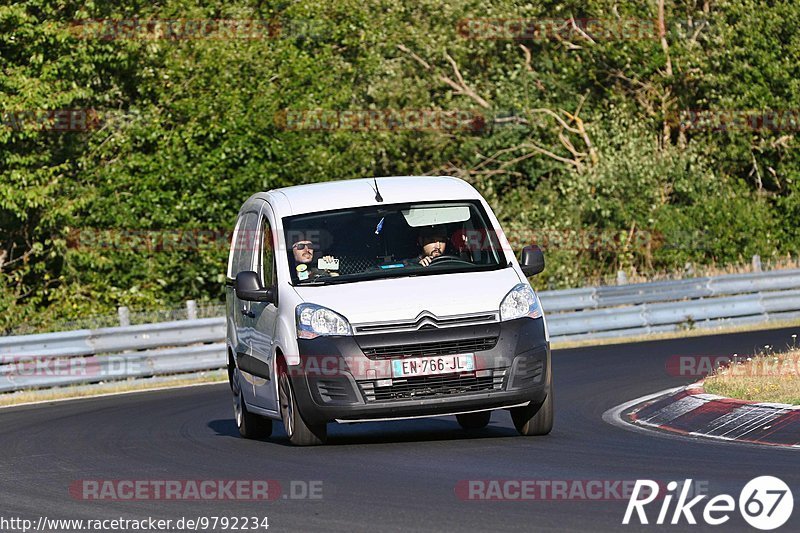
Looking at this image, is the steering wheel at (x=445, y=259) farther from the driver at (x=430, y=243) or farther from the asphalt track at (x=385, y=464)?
the asphalt track at (x=385, y=464)

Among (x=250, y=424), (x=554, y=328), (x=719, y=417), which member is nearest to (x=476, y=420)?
(x=250, y=424)

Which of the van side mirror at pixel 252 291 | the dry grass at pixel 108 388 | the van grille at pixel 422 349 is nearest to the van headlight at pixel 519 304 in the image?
the van grille at pixel 422 349

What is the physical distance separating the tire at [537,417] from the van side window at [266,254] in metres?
2.23

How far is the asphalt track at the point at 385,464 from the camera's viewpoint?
7.89 metres

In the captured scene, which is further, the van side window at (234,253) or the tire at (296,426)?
the van side window at (234,253)

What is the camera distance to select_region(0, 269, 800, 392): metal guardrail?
72.1 ft

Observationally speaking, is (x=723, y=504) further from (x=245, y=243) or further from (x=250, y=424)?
(x=245, y=243)

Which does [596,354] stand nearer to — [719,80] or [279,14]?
[719,80]

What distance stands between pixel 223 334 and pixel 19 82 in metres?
9.01

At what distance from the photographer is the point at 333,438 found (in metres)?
12.5

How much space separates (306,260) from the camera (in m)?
11.9

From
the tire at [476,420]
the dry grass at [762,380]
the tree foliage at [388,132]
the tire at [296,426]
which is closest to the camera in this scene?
the tire at [296,426]

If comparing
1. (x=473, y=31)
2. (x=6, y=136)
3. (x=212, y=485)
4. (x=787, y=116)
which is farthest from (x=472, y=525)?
(x=473, y=31)

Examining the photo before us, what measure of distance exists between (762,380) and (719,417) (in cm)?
155
